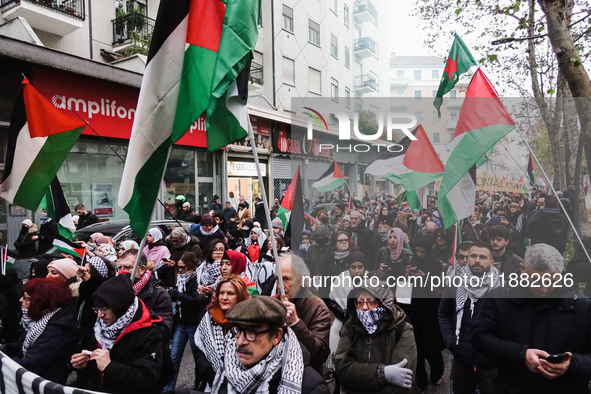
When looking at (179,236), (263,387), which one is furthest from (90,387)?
(179,236)

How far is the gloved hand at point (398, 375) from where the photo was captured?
2.90 metres

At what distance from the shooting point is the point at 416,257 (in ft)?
14.2

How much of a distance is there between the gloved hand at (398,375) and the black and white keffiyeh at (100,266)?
250cm

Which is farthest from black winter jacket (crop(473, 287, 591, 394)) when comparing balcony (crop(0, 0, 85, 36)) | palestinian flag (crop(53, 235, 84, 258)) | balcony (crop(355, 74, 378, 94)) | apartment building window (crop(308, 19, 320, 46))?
balcony (crop(355, 74, 378, 94))

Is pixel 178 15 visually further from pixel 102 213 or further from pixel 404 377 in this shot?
pixel 102 213

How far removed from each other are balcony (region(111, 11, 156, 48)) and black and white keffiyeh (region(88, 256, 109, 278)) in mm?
11053

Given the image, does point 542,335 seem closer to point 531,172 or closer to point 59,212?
point 531,172

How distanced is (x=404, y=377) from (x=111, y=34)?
13.8 metres

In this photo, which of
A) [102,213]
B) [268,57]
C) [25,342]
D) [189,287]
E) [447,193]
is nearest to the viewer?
[25,342]

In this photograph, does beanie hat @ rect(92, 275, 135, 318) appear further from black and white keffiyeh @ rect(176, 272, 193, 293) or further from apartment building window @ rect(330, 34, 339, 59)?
apartment building window @ rect(330, 34, 339, 59)

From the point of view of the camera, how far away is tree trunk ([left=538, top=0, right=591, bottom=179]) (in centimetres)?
479

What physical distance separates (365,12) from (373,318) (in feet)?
108

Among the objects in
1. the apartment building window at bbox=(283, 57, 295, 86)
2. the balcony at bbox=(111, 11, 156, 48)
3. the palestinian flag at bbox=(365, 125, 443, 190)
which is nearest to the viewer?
the palestinian flag at bbox=(365, 125, 443, 190)

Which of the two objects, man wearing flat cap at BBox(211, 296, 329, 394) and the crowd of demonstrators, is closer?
man wearing flat cap at BBox(211, 296, 329, 394)
